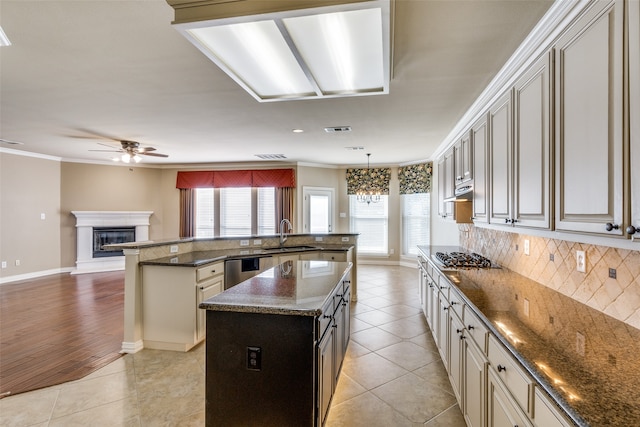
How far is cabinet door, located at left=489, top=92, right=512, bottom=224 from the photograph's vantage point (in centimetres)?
219

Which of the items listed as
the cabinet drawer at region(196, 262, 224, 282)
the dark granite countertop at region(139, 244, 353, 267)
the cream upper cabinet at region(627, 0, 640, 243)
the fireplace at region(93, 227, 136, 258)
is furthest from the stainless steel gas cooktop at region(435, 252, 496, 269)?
the fireplace at region(93, 227, 136, 258)

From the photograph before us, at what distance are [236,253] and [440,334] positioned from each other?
2.66m

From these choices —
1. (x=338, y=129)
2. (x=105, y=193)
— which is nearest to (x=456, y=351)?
(x=338, y=129)

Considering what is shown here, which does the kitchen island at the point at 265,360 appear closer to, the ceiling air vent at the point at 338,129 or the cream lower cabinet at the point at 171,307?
the cream lower cabinet at the point at 171,307

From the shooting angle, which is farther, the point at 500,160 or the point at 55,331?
the point at 55,331

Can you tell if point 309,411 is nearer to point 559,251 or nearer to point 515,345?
point 515,345

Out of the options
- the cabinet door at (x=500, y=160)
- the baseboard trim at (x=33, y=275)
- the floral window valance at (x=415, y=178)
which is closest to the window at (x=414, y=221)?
the floral window valance at (x=415, y=178)

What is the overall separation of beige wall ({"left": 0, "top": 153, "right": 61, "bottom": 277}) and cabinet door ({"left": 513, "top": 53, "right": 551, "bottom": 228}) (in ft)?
27.9

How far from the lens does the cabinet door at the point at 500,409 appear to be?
1.22 m

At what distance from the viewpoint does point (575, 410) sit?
862 mm

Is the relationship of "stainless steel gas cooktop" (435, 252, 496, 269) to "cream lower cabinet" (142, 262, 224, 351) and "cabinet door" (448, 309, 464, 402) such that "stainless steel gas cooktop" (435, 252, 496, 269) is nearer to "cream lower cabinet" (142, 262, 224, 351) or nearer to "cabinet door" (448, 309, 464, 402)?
"cabinet door" (448, 309, 464, 402)

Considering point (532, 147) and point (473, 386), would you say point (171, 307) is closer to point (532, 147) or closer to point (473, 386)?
point (473, 386)

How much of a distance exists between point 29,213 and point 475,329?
842cm

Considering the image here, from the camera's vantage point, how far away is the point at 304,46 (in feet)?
5.72
